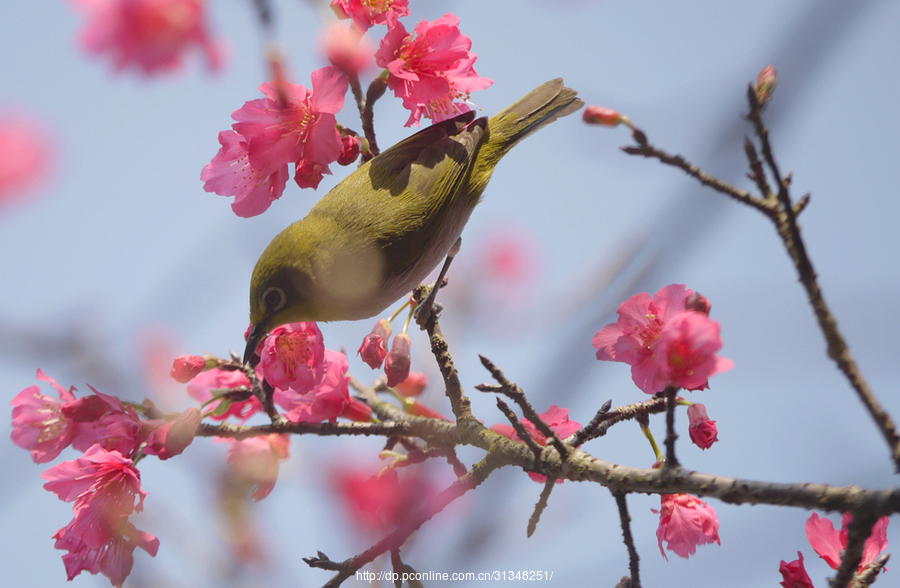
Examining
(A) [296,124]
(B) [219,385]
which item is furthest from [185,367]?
(A) [296,124]

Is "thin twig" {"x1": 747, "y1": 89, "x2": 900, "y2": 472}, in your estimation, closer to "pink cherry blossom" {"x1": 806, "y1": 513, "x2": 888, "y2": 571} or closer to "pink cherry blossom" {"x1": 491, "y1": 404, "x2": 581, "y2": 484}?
"pink cherry blossom" {"x1": 806, "y1": 513, "x2": 888, "y2": 571}

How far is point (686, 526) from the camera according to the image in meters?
2.31

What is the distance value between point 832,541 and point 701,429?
21.9 inches

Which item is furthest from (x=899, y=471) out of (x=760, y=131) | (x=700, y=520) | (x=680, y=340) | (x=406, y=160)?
(x=406, y=160)

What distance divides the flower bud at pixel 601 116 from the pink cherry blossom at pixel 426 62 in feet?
1.96

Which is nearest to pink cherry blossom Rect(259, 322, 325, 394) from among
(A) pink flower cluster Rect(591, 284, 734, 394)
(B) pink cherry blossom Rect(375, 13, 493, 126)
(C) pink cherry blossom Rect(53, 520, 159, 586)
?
(C) pink cherry blossom Rect(53, 520, 159, 586)

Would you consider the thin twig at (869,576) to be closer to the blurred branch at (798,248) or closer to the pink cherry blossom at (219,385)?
the blurred branch at (798,248)

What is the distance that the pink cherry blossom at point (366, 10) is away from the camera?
8.19 ft

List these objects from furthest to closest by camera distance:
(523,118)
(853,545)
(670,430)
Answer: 1. (523,118)
2. (670,430)
3. (853,545)

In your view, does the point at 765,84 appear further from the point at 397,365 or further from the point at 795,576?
the point at 397,365

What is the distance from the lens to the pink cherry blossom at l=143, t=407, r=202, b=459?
2303 mm

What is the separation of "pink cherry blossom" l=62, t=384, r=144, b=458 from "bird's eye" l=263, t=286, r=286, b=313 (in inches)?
29.9

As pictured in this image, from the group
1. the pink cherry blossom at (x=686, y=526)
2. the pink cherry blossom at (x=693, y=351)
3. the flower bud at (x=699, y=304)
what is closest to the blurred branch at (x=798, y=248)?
the pink cherry blossom at (x=693, y=351)

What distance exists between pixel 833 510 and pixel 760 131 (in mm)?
882
